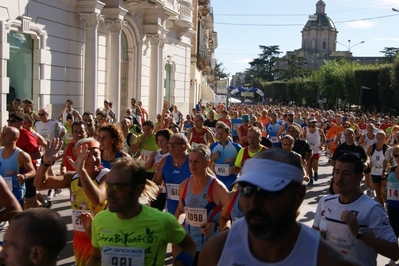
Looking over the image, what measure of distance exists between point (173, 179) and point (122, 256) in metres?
2.86

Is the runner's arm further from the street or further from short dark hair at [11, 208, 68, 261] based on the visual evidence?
the street

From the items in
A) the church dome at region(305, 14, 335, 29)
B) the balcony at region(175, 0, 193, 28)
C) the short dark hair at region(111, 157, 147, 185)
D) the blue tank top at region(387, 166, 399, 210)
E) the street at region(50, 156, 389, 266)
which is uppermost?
the church dome at region(305, 14, 335, 29)

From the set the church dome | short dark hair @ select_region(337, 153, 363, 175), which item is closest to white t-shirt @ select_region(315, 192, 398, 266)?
short dark hair @ select_region(337, 153, 363, 175)

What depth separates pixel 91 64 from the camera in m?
18.7

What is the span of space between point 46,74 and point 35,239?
1483cm

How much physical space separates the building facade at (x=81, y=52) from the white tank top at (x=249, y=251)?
1289 cm

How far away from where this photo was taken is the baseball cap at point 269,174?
2.23 meters

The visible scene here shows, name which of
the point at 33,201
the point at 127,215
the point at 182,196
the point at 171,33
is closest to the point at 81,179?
the point at 127,215

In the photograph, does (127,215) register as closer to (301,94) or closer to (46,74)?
(46,74)

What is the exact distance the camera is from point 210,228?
4.62 metres

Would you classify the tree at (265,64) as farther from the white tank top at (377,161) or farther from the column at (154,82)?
the white tank top at (377,161)

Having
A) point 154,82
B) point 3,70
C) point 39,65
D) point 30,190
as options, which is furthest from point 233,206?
point 154,82

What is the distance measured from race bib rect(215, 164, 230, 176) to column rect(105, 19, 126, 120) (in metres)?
12.9

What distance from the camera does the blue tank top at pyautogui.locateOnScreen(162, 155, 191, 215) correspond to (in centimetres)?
634
